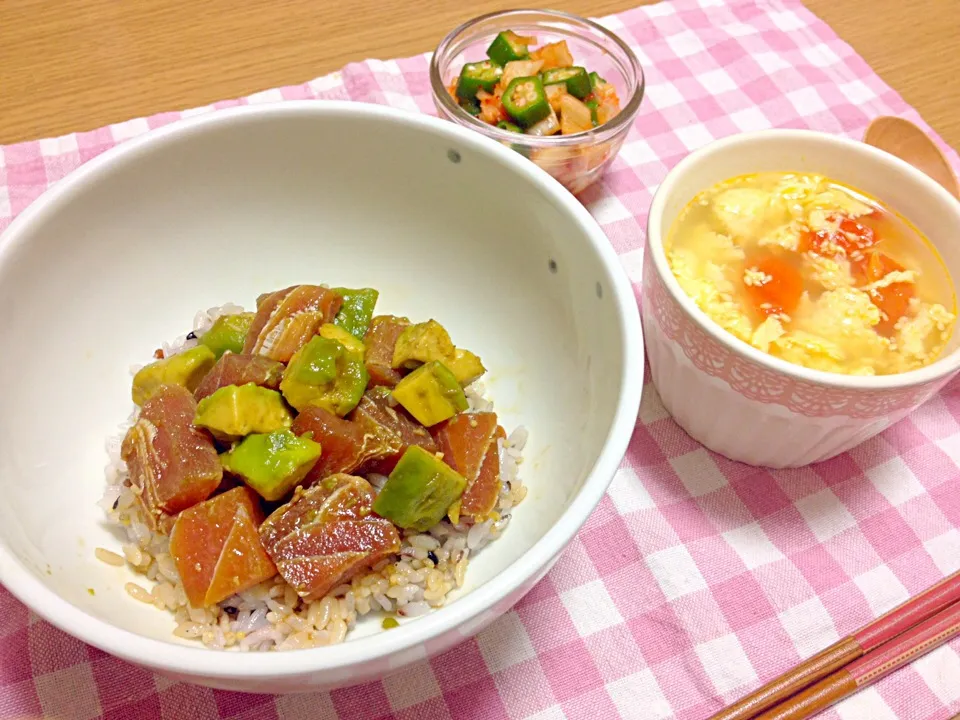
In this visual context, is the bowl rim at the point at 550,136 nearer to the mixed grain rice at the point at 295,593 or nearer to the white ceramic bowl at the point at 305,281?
the white ceramic bowl at the point at 305,281

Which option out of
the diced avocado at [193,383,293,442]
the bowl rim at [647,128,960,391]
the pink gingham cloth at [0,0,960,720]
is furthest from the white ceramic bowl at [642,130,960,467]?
the diced avocado at [193,383,293,442]

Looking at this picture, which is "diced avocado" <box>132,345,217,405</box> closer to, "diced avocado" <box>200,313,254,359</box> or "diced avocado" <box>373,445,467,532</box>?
"diced avocado" <box>200,313,254,359</box>

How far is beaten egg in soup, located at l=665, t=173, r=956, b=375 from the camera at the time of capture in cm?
148

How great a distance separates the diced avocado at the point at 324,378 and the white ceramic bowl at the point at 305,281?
0.34m

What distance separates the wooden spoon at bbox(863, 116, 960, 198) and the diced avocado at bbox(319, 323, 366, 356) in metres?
1.52

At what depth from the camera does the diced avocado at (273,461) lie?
4.02 ft

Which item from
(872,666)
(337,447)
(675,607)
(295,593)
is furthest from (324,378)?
(872,666)

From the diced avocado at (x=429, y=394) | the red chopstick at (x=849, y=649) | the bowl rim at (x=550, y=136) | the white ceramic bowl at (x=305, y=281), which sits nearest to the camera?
the white ceramic bowl at (x=305, y=281)

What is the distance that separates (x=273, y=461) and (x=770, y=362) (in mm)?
856

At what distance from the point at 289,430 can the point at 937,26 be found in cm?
252

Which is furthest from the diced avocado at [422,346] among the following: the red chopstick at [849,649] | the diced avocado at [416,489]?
the red chopstick at [849,649]

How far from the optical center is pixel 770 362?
131 cm

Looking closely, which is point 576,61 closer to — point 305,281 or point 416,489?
point 305,281

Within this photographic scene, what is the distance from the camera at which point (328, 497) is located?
1.25 metres
